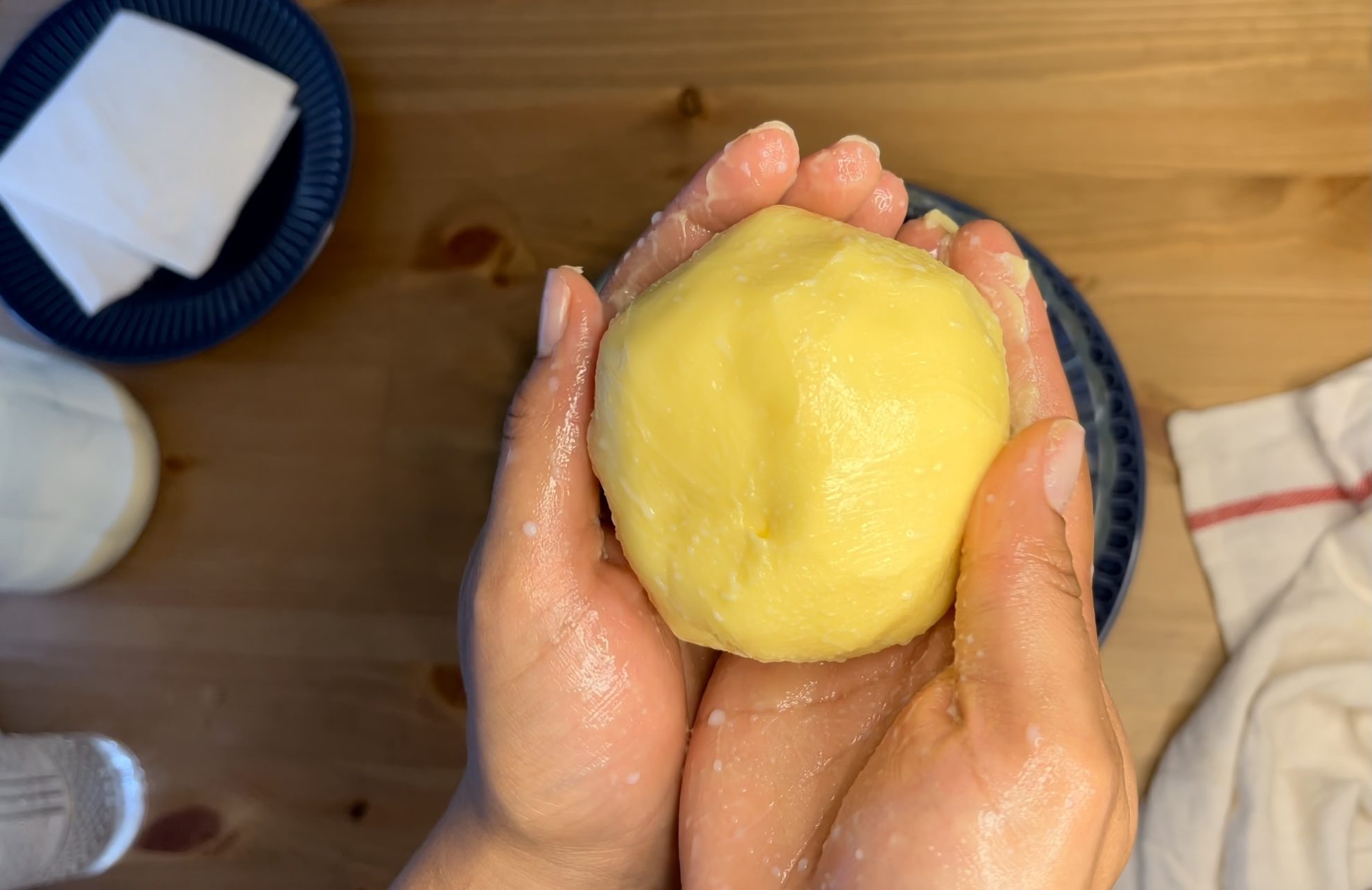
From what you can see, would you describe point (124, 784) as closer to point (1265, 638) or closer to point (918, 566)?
point (918, 566)

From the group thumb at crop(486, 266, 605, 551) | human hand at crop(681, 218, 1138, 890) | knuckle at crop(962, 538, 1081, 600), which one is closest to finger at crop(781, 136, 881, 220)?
human hand at crop(681, 218, 1138, 890)

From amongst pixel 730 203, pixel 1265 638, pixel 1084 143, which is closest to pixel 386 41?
pixel 730 203

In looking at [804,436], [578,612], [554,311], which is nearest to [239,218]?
[554,311]

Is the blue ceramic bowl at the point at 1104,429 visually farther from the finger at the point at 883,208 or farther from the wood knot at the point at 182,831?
the wood knot at the point at 182,831

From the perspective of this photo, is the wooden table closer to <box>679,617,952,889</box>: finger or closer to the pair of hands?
the pair of hands

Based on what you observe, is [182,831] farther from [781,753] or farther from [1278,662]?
[1278,662]
